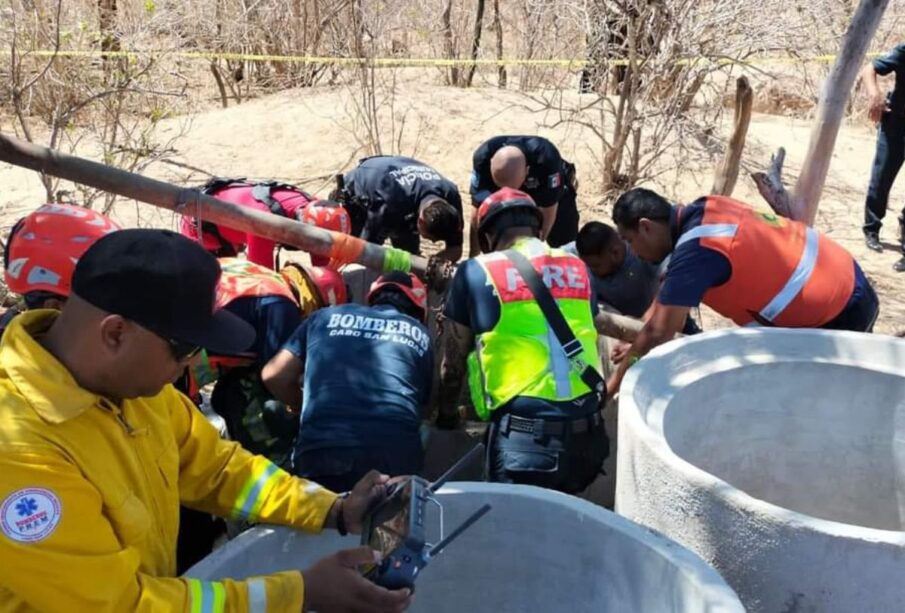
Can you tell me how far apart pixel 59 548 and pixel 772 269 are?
2.63m

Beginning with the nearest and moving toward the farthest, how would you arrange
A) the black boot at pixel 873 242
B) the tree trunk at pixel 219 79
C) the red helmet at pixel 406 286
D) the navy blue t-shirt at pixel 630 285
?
the red helmet at pixel 406 286, the navy blue t-shirt at pixel 630 285, the black boot at pixel 873 242, the tree trunk at pixel 219 79

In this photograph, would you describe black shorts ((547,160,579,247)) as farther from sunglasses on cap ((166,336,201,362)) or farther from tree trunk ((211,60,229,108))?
tree trunk ((211,60,229,108))

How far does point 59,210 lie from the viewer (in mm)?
3088

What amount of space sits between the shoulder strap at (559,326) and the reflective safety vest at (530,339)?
0.01m

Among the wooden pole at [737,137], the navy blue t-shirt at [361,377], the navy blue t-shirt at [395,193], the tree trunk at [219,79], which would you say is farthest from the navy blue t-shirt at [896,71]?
the tree trunk at [219,79]

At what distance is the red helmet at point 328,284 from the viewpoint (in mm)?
3848

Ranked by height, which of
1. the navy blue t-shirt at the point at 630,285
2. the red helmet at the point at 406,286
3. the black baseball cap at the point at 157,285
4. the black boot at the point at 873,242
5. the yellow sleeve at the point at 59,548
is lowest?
the black boot at the point at 873,242

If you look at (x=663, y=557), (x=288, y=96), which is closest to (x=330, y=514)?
(x=663, y=557)

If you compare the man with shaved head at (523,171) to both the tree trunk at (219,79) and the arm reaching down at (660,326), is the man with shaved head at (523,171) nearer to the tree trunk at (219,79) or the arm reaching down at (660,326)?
the arm reaching down at (660,326)

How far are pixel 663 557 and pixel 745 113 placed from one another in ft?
12.3

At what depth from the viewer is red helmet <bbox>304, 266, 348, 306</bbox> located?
3848 mm

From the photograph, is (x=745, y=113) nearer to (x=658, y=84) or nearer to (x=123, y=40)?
(x=658, y=84)

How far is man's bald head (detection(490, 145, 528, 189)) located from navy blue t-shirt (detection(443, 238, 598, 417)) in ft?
5.31

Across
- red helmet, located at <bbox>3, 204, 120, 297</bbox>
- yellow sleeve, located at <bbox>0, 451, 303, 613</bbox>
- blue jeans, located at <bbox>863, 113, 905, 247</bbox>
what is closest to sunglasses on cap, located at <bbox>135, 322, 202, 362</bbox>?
yellow sleeve, located at <bbox>0, 451, 303, 613</bbox>
